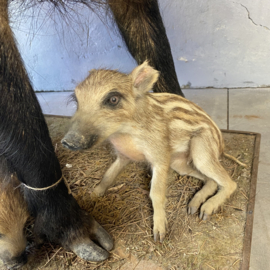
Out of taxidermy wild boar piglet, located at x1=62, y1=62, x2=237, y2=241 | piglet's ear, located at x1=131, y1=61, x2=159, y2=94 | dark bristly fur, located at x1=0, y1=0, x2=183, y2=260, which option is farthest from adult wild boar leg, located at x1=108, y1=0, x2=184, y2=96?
piglet's ear, located at x1=131, y1=61, x2=159, y2=94

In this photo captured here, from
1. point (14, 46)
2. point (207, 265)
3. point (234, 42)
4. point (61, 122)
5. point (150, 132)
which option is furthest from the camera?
point (234, 42)

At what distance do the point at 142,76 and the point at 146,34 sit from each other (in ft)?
1.87

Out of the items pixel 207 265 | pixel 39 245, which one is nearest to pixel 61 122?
pixel 39 245

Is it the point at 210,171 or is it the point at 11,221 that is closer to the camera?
the point at 11,221

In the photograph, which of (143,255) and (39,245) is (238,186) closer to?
(143,255)

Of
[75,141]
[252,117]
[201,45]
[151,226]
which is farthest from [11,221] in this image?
[201,45]

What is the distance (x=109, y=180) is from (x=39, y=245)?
48 centimetres

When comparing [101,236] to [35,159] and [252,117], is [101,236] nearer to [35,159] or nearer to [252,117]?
[35,159]

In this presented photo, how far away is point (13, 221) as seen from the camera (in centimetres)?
110

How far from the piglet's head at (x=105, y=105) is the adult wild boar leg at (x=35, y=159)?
0.44 feet

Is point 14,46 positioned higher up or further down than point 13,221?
higher up

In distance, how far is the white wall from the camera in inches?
93.4

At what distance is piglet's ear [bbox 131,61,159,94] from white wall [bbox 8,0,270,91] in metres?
1.12

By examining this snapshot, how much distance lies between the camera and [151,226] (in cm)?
124
